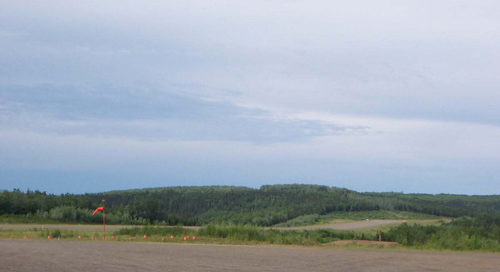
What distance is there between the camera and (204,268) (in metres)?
12.9

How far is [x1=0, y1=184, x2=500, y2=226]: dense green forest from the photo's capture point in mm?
47250

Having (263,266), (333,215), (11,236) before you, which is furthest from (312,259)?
(333,215)

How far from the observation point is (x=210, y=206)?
3371 inches

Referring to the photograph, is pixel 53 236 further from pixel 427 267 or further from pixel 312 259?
pixel 427 267

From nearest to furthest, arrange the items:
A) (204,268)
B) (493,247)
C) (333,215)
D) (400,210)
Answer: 1. (204,268)
2. (493,247)
3. (333,215)
4. (400,210)

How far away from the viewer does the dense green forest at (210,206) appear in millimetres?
47250

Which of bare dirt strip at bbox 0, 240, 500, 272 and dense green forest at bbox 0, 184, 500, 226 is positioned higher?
dense green forest at bbox 0, 184, 500, 226

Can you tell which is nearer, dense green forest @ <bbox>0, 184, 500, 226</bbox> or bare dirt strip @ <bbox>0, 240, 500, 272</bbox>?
bare dirt strip @ <bbox>0, 240, 500, 272</bbox>

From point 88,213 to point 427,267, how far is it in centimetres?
3763

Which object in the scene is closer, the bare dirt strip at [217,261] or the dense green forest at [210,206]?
the bare dirt strip at [217,261]

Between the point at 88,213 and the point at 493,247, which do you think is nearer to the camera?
the point at 493,247

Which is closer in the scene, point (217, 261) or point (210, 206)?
point (217, 261)

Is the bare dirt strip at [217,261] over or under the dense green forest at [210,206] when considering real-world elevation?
under

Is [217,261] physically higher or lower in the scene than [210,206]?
lower
